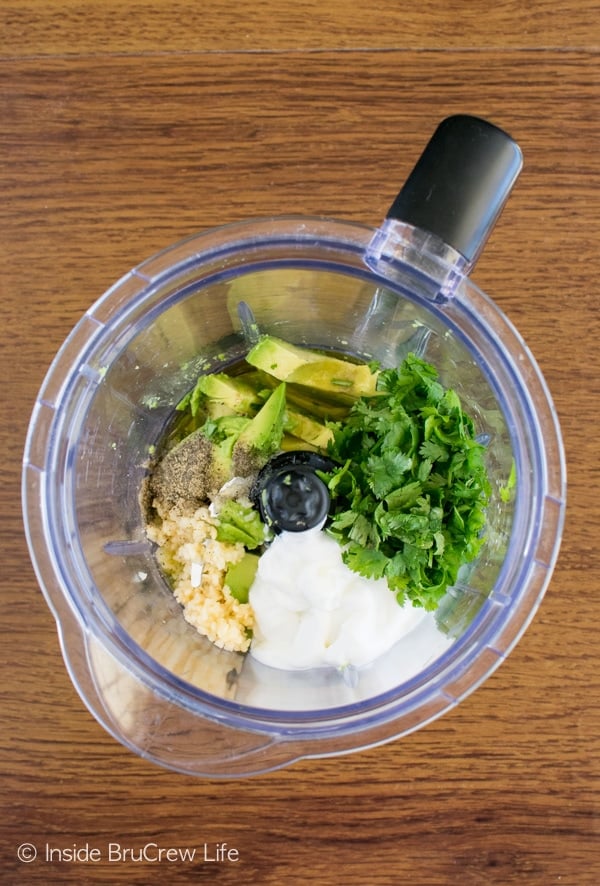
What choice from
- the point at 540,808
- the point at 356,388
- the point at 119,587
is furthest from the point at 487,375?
the point at 540,808

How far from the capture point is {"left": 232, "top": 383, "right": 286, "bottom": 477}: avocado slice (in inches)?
31.7

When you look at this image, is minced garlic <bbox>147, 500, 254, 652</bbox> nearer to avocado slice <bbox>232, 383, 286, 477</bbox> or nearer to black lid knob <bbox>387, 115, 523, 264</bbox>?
avocado slice <bbox>232, 383, 286, 477</bbox>

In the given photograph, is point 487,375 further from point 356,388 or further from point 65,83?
point 65,83

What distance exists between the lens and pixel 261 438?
32.0 inches

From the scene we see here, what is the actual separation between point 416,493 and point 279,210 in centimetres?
36

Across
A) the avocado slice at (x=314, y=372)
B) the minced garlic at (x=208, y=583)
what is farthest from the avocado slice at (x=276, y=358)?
the minced garlic at (x=208, y=583)

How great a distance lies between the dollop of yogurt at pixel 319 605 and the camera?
79 centimetres

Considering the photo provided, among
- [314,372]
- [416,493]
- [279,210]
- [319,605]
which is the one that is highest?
[279,210]

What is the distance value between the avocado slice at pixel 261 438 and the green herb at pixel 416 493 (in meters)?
0.07

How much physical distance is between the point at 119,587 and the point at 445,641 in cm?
32

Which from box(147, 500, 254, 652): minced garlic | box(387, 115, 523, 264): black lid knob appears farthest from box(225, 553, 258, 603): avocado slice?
box(387, 115, 523, 264): black lid knob

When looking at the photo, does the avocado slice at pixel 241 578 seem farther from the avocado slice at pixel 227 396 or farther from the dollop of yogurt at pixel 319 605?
the avocado slice at pixel 227 396

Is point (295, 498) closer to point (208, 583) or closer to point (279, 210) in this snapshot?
point (208, 583)

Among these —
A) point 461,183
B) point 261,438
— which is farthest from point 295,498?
point 461,183
